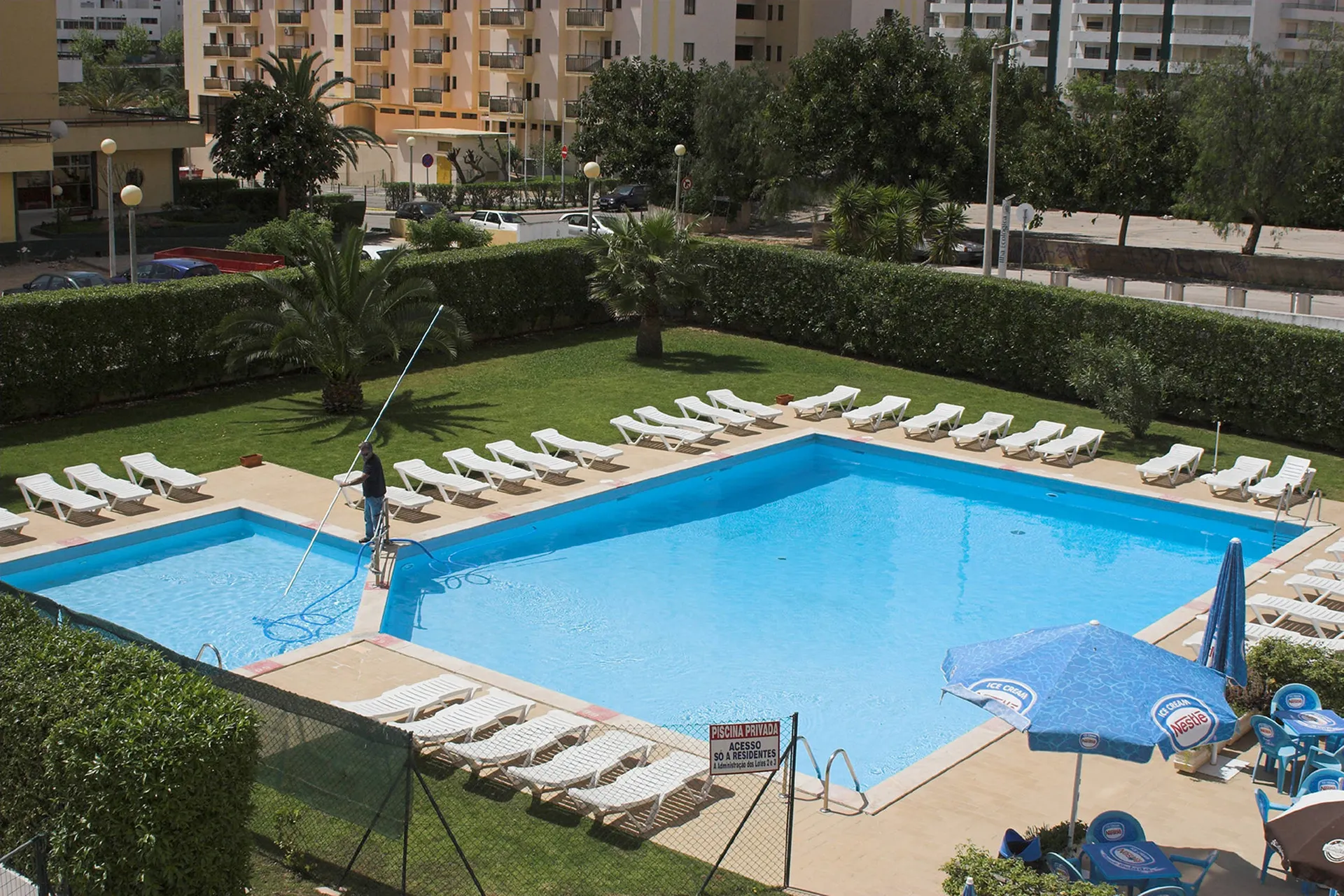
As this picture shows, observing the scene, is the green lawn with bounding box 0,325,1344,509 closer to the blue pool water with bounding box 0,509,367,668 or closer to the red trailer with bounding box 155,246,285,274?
the blue pool water with bounding box 0,509,367,668

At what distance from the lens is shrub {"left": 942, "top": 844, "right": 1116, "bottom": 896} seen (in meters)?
9.12

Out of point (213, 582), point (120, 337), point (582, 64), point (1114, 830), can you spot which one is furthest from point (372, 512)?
point (582, 64)

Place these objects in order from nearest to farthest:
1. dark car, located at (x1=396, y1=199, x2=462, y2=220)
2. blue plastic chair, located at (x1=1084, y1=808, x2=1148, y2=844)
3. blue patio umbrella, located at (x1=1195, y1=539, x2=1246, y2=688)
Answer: blue plastic chair, located at (x1=1084, y1=808, x2=1148, y2=844) → blue patio umbrella, located at (x1=1195, y1=539, x2=1246, y2=688) → dark car, located at (x1=396, y1=199, x2=462, y2=220)

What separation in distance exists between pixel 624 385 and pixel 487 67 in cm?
5250

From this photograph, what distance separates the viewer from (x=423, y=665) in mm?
14766

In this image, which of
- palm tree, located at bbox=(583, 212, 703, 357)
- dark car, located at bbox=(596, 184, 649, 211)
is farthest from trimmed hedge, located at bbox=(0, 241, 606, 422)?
dark car, located at bbox=(596, 184, 649, 211)

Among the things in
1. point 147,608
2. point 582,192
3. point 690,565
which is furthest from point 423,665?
point 582,192

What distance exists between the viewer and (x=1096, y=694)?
1051 cm

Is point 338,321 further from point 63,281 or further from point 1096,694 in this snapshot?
point 1096,694

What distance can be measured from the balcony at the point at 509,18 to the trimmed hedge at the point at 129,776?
6686 centimetres

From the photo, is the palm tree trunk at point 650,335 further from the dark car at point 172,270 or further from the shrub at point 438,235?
the dark car at point 172,270

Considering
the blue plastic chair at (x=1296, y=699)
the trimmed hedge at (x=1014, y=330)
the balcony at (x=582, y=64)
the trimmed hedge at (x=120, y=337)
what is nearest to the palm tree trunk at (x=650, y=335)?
the trimmed hedge at (x=1014, y=330)

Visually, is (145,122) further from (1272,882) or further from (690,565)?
(1272,882)

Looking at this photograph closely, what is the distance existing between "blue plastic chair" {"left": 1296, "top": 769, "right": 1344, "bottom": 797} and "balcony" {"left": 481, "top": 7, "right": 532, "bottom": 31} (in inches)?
2650
